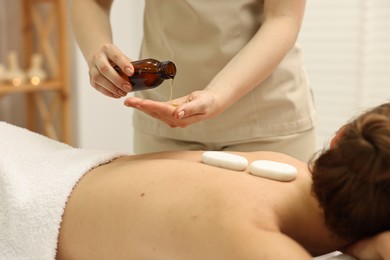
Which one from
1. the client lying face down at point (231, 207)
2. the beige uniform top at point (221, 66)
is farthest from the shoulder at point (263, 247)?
the beige uniform top at point (221, 66)

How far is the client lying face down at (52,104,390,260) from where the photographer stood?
3.09 feet

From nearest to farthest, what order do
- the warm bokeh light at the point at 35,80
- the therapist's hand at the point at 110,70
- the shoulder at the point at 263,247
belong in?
the shoulder at the point at 263,247, the therapist's hand at the point at 110,70, the warm bokeh light at the point at 35,80

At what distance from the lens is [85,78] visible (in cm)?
292

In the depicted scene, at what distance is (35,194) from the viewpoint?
1125 millimetres

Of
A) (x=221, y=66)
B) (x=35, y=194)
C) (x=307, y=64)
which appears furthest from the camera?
(x=307, y=64)

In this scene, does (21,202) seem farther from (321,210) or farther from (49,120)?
(49,120)

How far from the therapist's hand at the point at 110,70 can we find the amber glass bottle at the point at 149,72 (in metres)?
0.02

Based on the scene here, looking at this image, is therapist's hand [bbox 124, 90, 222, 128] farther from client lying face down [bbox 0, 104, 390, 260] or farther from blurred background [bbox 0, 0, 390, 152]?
blurred background [bbox 0, 0, 390, 152]

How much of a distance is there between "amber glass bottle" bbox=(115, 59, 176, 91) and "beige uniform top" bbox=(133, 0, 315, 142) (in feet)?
0.73

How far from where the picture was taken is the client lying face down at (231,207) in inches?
37.0

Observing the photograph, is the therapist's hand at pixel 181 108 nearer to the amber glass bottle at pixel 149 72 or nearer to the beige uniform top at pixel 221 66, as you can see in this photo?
the amber glass bottle at pixel 149 72

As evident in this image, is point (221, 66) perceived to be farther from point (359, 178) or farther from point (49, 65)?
point (49, 65)

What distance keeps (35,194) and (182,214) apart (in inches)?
12.3

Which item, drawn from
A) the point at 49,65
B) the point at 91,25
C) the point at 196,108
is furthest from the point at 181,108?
the point at 49,65
